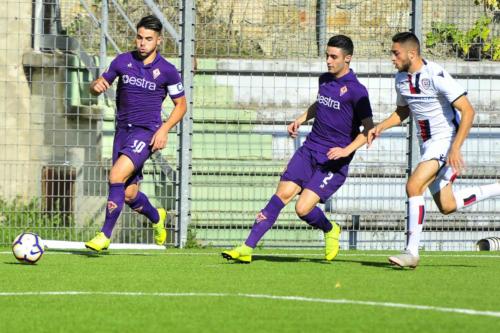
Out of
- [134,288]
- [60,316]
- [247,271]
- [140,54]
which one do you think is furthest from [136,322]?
[140,54]

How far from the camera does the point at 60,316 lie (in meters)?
6.87

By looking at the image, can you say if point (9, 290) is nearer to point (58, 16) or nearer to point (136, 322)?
point (136, 322)

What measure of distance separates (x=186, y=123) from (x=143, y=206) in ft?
6.65

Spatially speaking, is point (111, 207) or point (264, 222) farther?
point (111, 207)

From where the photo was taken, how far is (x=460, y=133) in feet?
31.6

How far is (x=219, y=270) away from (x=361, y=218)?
5243 mm

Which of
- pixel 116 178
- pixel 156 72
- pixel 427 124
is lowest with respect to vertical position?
pixel 116 178

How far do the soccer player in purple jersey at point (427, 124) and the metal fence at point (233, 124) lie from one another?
3.71 m

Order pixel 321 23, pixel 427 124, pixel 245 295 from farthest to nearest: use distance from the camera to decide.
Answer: pixel 321 23, pixel 427 124, pixel 245 295

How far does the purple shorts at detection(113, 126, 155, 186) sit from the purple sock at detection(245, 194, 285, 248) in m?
1.48

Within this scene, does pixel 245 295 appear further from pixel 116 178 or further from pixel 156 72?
pixel 156 72

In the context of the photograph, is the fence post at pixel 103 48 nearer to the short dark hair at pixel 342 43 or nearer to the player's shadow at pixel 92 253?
the player's shadow at pixel 92 253

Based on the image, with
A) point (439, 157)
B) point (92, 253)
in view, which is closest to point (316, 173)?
point (439, 157)

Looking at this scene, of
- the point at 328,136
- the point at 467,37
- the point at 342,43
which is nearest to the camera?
the point at 342,43
